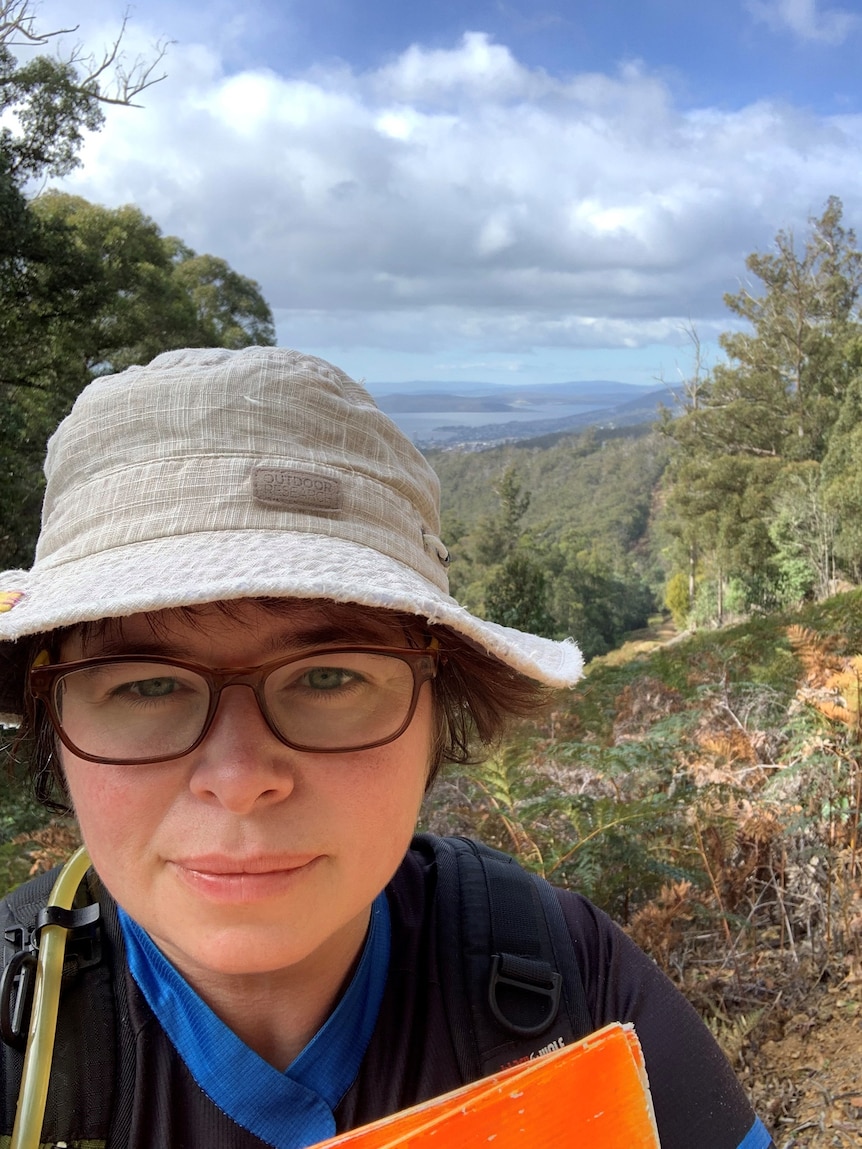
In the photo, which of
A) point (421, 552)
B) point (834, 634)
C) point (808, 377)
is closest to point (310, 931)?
point (421, 552)

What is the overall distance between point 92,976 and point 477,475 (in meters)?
94.3

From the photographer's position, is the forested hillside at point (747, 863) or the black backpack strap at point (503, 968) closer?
the black backpack strap at point (503, 968)

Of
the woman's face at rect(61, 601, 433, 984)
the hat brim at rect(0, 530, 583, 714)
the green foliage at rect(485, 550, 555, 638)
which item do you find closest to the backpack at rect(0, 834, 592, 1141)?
the woman's face at rect(61, 601, 433, 984)


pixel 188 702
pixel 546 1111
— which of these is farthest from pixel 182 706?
pixel 546 1111

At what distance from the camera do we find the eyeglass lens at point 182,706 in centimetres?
88

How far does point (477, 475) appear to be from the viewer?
94312 millimetres

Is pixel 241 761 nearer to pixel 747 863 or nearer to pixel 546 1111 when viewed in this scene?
pixel 546 1111

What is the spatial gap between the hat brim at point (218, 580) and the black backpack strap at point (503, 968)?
1.43ft

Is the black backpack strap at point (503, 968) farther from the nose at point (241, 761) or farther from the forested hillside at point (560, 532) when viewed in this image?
the forested hillside at point (560, 532)

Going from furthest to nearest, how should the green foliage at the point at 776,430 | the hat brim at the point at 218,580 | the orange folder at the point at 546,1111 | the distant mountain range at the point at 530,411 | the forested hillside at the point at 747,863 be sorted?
the distant mountain range at the point at 530,411
the green foliage at the point at 776,430
the forested hillside at the point at 747,863
the hat brim at the point at 218,580
the orange folder at the point at 546,1111

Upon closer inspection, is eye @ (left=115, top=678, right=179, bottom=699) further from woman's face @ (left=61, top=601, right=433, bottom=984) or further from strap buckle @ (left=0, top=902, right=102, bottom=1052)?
strap buckle @ (left=0, top=902, right=102, bottom=1052)

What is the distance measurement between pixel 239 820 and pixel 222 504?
0.35 meters

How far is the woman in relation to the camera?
855mm

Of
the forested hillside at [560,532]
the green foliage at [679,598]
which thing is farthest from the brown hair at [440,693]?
the green foliage at [679,598]
